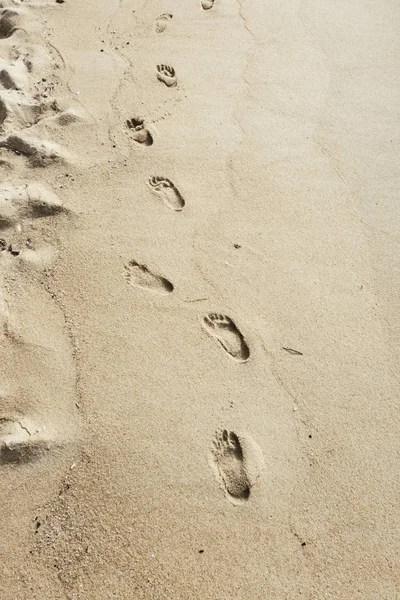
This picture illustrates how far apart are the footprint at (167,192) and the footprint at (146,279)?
1.00 feet

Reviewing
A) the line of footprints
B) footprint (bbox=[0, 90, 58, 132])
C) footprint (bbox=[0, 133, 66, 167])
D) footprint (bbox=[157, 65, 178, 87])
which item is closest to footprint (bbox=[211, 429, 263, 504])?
the line of footprints

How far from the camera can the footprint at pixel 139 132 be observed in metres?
2.15

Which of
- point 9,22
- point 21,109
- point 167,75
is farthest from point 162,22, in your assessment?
point 21,109

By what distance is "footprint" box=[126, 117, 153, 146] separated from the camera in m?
2.15

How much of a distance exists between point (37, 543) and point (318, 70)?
2257mm

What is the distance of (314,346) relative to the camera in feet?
5.56

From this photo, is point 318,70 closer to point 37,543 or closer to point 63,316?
point 63,316

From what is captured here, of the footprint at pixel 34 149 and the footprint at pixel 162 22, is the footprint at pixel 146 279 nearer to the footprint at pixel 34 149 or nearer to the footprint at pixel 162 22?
the footprint at pixel 34 149

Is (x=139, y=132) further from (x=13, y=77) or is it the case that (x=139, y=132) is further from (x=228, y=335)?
(x=228, y=335)

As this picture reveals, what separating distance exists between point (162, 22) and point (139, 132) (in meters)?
0.81

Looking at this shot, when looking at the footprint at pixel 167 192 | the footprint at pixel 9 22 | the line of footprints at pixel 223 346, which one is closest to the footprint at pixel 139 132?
the line of footprints at pixel 223 346

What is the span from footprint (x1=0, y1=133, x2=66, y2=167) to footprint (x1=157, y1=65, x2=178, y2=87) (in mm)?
636

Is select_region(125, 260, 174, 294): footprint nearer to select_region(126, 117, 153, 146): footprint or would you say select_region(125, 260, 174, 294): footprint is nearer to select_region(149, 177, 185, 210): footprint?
select_region(149, 177, 185, 210): footprint

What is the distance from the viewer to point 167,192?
200cm
